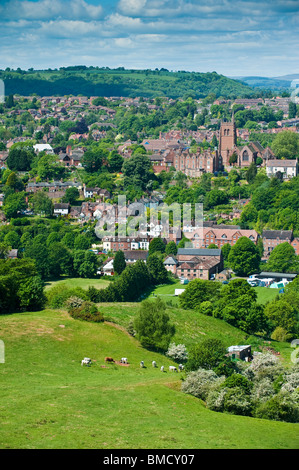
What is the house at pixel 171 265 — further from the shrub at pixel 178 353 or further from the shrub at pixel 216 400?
the shrub at pixel 216 400

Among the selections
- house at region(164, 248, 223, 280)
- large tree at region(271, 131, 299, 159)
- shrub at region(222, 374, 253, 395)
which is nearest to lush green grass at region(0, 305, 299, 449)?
shrub at region(222, 374, 253, 395)

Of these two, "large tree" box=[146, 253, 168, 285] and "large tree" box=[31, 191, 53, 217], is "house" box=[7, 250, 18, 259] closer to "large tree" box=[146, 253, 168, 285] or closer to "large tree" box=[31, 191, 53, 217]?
"large tree" box=[31, 191, 53, 217]

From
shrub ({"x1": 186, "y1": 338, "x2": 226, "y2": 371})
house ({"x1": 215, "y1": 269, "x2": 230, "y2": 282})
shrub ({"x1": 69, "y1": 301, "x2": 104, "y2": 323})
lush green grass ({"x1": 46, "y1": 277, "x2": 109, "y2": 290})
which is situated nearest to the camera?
shrub ({"x1": 186, "y1": 338, "x2": 226, "y2": 371})

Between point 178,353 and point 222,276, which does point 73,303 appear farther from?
point 222,276

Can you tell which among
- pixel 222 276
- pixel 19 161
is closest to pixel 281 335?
pixel 222 276

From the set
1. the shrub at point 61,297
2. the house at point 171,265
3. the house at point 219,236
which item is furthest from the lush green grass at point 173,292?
the shrub at point 61,297
